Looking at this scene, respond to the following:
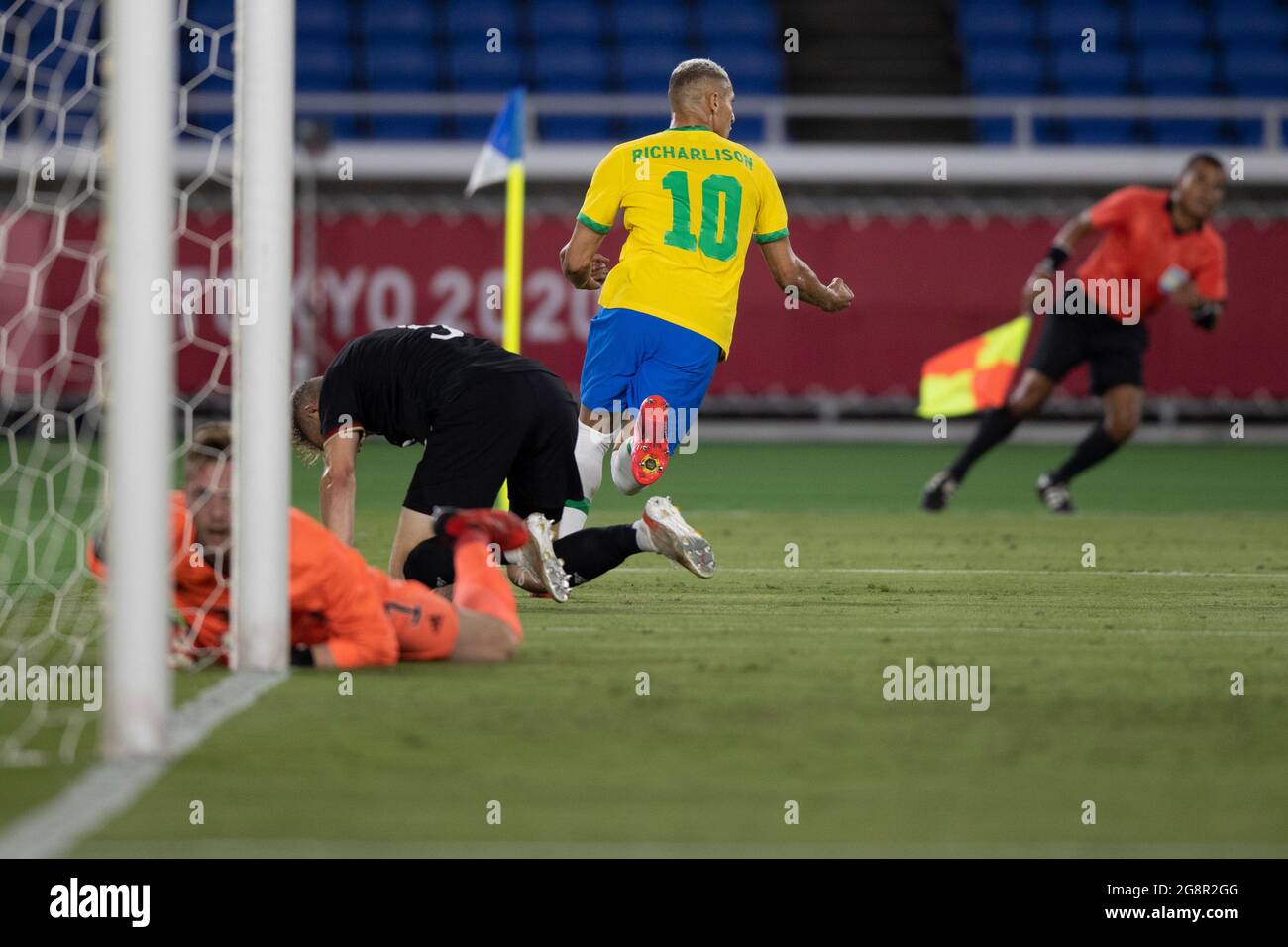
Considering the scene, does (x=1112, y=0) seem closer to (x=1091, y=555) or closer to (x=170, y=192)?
(x=1091, y=555)

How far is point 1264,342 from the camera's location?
1852 cm

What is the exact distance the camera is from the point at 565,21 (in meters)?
21.8

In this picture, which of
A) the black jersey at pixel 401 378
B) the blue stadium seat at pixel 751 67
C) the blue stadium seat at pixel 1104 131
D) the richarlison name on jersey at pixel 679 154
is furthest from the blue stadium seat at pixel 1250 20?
the black jersey at pixel 401 378

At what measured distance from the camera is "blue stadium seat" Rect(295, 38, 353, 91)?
21031 millimetres

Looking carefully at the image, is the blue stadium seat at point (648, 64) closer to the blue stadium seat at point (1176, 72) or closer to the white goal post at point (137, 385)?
the blue stadium seat at point (1176, 72)

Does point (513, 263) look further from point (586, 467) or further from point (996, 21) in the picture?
point (996, 21)

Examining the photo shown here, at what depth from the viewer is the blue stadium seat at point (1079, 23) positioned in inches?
860

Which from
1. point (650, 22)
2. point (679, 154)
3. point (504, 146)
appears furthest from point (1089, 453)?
point (650, 22)

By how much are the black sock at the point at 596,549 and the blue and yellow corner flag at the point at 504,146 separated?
12.4 feet

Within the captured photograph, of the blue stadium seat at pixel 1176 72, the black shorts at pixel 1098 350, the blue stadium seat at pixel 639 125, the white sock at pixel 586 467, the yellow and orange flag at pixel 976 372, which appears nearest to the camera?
the white sock at pixel 586 467

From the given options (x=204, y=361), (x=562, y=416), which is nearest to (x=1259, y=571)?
(x=562, y=416)

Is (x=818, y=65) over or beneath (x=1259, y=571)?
over

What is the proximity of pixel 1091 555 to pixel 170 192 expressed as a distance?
555 centimetres
